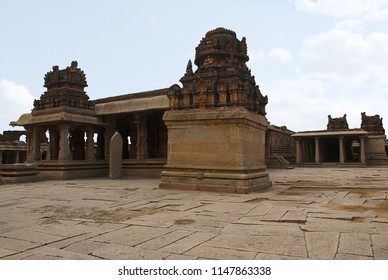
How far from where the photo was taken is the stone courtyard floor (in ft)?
10.9

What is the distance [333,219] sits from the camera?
4785mm

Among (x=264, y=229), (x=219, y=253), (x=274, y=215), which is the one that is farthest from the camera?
(x=274, y=215)

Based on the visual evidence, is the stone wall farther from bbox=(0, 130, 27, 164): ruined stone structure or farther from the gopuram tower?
bbox=(0, 130, 27, 164): ruined stone structure

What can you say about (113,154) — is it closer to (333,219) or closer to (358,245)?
(333,219)

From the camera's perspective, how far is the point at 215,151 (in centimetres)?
928

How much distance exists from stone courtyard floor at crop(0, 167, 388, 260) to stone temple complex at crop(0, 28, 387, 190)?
2.37 meters

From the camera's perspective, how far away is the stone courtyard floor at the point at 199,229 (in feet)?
10.9

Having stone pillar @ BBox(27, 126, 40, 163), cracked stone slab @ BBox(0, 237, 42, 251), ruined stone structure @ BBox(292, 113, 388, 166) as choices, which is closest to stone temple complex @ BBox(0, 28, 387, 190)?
stone pillar @ BBox(27, 126, 40, 163)

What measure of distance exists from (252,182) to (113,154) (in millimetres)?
7964

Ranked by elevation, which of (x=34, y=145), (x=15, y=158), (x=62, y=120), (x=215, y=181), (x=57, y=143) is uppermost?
(x=62, y=120)

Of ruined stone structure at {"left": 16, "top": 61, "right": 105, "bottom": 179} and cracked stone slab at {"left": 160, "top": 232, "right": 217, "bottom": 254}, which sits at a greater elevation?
ruined stone structure at {"left": 16, "top": 61, "right": 105, "bottom": 179}

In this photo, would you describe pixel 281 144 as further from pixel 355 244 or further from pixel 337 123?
pixel 355 244

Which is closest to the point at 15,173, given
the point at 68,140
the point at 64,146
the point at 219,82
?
the point at 64,146

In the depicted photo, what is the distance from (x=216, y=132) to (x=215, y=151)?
56 centimetres
